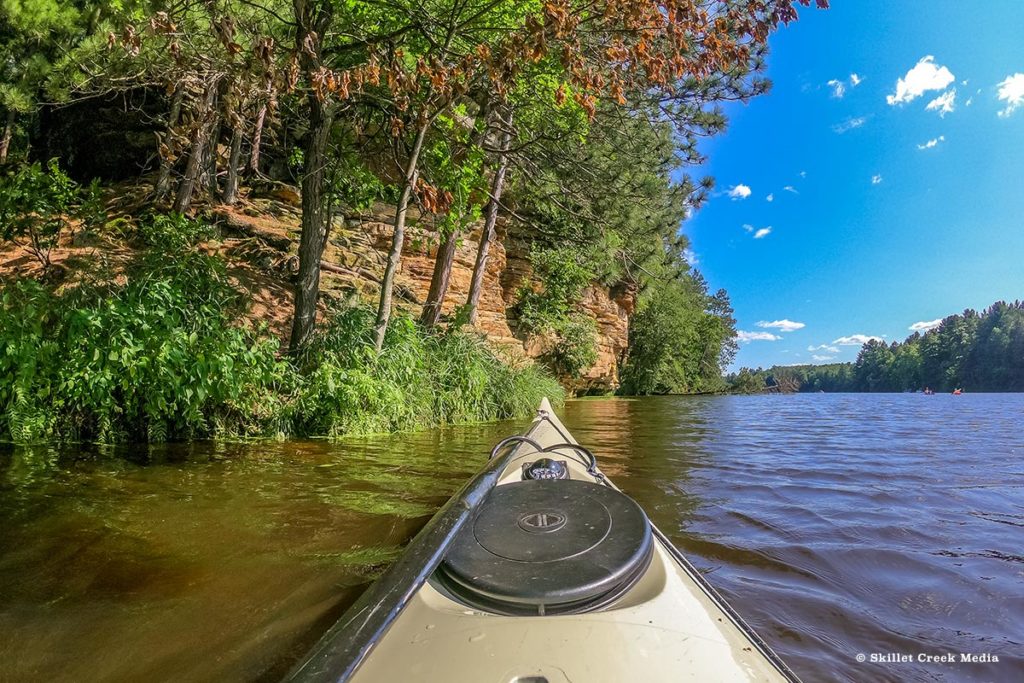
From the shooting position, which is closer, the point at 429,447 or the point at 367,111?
the point at 429,447

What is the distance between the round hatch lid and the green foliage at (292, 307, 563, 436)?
4.11 meters

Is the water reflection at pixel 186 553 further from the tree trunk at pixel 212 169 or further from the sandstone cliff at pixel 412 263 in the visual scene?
the tree trunk at pixel 212 169

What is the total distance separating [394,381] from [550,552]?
521 centimetres

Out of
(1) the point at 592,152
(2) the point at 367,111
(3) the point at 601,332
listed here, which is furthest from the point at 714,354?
(2) the point at 367,111

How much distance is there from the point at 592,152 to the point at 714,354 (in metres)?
36.8

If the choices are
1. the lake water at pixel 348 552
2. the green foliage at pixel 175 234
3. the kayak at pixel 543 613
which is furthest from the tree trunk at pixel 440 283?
the kayak at pixel 543 613

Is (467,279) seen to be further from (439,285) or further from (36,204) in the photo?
(36,204)

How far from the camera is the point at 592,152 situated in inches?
473

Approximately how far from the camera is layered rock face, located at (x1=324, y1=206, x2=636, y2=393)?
977cm

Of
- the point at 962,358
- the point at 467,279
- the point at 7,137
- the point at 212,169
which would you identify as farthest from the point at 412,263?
the point at 962,358

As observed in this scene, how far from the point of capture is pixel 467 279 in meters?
13.0

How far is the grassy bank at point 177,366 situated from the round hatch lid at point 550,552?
389cm

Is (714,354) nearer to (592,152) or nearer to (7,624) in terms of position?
(592,152)

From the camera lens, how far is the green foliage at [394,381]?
5.54 m
